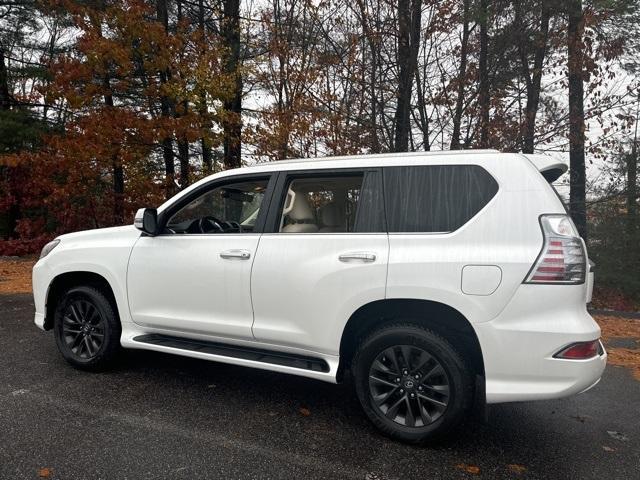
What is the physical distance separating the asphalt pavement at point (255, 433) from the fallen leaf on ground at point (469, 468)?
0.04 ft

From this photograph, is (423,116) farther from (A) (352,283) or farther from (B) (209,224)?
(A) (352,283)

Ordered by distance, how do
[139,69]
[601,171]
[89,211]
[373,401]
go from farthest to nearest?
[89,211], [139,69], [601,171], [373,401]

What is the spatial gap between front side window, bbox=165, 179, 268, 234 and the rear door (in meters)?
0.33

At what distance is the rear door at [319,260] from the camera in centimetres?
311

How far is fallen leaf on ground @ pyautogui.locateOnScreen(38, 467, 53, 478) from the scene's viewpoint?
2584 millimetres

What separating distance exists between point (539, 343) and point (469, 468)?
33.4 inches

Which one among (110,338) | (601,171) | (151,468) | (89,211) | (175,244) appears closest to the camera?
(151,468)

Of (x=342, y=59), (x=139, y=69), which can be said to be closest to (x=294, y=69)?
(x=342, y=59)

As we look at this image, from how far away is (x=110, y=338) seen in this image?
406 cm

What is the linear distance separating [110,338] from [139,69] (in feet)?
33.8

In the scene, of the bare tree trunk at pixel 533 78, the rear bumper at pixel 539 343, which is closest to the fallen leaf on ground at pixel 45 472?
the rear bumper at pixel 539 343

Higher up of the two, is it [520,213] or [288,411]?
[520,213]

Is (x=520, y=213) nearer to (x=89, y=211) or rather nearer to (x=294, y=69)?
(x=294, y=69)

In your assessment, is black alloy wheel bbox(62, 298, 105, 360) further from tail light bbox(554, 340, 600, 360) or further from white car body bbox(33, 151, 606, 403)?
tail light bbox(554, 340, 600, 360)
